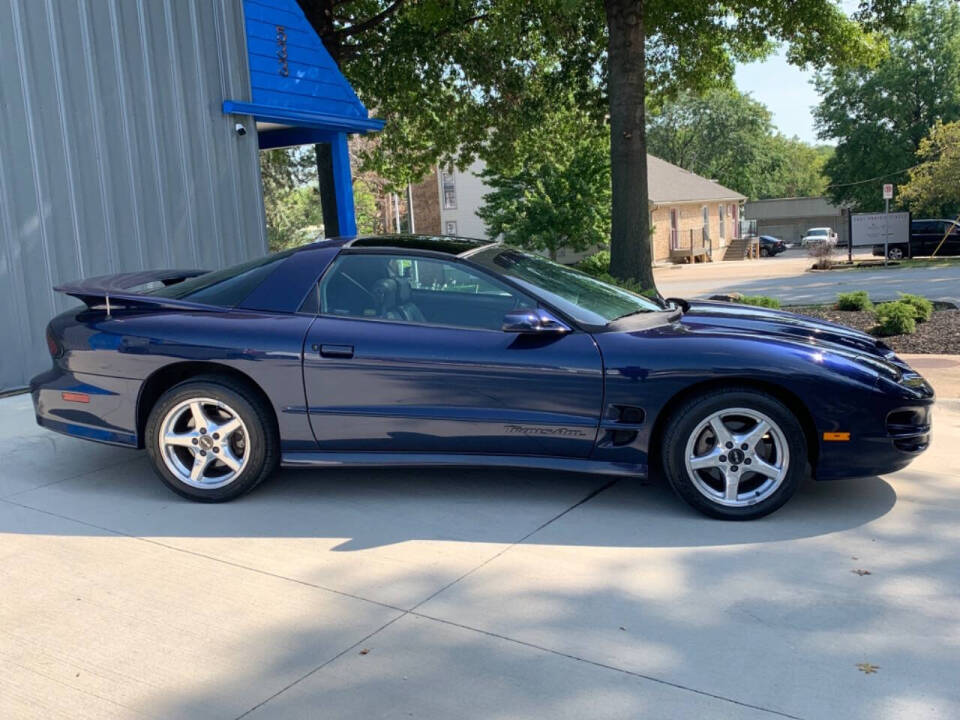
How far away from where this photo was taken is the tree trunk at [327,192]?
14.4 meters

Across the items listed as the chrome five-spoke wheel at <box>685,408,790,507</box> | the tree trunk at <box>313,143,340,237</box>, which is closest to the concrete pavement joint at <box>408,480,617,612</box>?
the chrome five-spoke wheel at <box>685,408,790,507</box>

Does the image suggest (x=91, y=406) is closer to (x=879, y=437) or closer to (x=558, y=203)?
(x=879, y=437)

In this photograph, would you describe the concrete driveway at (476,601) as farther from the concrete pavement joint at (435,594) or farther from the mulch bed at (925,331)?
the mulch bed at (925,331)

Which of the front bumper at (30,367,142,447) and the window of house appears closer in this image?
the front bumper at (30,367,142,447)

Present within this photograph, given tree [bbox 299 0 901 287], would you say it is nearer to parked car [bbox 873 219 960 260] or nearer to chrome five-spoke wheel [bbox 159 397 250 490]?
chrome five-spoke wheel [bbox 159 397 250 490]

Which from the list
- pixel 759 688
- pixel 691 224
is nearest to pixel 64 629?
pixel 759 688

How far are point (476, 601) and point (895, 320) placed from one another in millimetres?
8618

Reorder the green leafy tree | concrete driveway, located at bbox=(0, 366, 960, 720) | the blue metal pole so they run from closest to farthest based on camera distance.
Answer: concrete driveway, located at bbox=(0, 366, 960, 720) < the blue metal pole < the green leafy tree

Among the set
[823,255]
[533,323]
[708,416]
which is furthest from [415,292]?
[823,255]

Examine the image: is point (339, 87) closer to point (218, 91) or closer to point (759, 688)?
point (218, 91)

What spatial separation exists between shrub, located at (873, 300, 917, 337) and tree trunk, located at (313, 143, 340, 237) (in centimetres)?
815

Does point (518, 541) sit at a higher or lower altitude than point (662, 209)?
lower

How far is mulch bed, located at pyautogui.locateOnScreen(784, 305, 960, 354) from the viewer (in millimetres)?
9617

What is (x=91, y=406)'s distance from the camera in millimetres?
5035
